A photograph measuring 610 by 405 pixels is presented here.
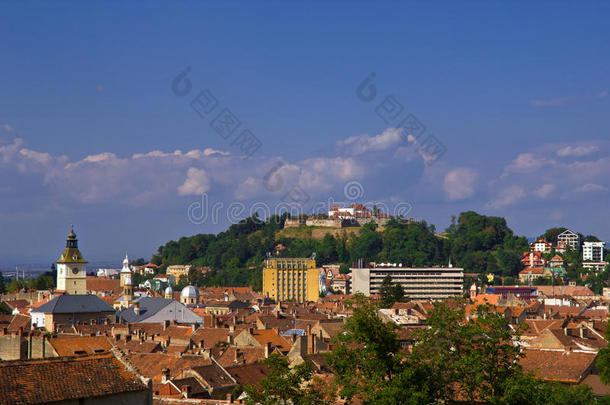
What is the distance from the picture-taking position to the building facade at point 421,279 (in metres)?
180

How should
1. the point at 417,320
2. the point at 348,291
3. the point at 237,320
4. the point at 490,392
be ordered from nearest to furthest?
the point at 490,392 → the point at 417,320 → the point at 237,320 → the point at 348,291

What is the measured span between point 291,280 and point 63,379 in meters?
161

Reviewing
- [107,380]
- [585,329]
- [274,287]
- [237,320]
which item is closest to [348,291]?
[274,287]

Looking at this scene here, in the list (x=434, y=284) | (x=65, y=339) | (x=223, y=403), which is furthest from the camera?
(x=434, y=284)

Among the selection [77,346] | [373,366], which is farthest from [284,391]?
[77,346]

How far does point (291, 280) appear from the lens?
605 feet

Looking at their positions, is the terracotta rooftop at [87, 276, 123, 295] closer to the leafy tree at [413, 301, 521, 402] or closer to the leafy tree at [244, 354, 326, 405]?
the leafy tree at [244, 354, 326, 405]

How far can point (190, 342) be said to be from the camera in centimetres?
6397

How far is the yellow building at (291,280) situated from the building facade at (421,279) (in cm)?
854

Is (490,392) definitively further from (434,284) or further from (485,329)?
(434,284)

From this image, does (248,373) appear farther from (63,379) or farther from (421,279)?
(421,279)

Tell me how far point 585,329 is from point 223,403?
28433 mm

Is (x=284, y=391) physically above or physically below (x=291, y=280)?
below

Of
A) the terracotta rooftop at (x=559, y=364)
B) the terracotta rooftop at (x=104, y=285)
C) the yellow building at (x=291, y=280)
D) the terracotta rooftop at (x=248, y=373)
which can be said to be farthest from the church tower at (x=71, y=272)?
the terracotta rooftop at (x=559, y=364)
